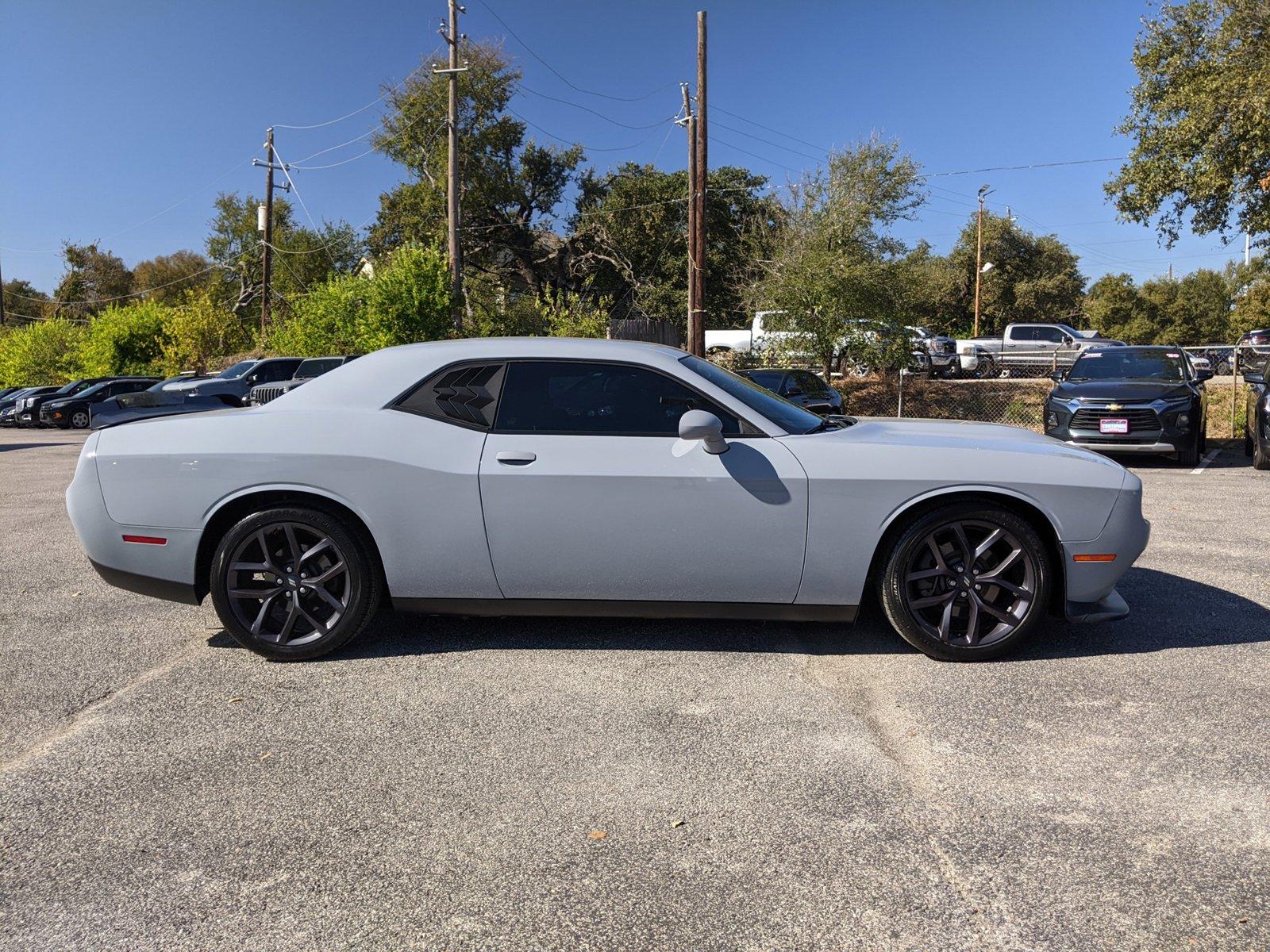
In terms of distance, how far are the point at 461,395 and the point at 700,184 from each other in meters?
17.2

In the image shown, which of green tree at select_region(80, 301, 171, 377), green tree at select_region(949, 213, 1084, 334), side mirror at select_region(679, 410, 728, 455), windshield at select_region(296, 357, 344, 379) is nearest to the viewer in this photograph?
side mirror at select_region(679, 410, 728, 455)

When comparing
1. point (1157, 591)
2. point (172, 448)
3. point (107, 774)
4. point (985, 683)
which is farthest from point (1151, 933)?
point (172, 448)

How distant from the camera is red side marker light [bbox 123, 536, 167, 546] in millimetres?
4285

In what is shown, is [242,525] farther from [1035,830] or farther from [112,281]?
[112,281]

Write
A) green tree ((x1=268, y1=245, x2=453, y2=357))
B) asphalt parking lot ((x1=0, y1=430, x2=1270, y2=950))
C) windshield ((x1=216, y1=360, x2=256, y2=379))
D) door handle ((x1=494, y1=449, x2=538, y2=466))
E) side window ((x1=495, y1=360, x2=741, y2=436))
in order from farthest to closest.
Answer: green tree ((x1=268, y1=245, x2=453, y2=357)), windshield ((x1=216, y1=360, x2=256, y2=379)), side window ((x1=495, y1=360, x2=741, y2=436)), door handle ((x1=494, y1=449, x2=538, y2=466)), asphalt parking lot ((x1=0, y1=430, x2=1270, y2=950))

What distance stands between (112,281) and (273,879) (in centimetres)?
8660

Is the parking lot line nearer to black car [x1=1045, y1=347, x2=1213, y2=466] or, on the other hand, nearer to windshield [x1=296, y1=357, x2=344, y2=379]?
black car [x1=1045, y1=347, x2=1213, y2=466]

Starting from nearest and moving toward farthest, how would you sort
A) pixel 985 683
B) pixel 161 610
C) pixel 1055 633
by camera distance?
pixel 985 683, pixel 1055 633, pixel 161 610

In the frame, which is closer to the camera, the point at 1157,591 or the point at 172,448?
the point at 172,448

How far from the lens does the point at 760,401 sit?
4.48 meters

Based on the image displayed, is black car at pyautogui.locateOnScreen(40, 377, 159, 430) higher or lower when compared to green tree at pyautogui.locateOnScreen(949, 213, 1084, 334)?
lower

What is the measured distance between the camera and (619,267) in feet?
151

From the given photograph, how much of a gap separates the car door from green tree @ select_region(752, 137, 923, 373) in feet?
62.3

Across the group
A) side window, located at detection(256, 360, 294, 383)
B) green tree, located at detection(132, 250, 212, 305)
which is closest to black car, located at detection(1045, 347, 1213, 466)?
side window, located at detection(256, 360, 294, 383)
